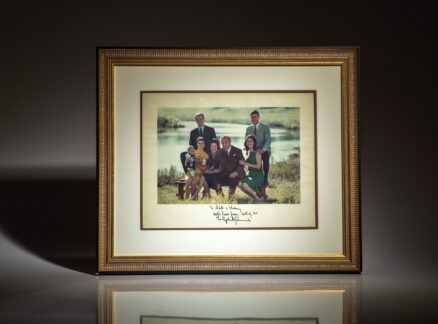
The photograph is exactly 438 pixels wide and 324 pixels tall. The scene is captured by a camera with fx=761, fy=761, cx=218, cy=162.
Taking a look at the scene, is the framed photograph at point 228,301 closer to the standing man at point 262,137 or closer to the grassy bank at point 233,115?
the standing man at point 262,137

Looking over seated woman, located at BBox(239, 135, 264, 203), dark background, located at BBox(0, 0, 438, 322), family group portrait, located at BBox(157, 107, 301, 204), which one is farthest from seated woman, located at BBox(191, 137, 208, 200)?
dark background, located at BBox(0, 0, 438, 322)

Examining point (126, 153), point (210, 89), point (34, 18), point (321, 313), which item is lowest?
point (321, 313)

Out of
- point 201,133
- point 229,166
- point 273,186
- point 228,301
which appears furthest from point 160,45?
point 228,301

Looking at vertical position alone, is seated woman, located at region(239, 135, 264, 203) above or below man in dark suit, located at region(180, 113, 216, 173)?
below

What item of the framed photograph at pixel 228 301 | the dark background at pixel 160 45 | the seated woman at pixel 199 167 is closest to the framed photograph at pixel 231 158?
the seated woman at pixel 199 167

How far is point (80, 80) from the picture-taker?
237 cm

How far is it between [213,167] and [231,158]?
6cm

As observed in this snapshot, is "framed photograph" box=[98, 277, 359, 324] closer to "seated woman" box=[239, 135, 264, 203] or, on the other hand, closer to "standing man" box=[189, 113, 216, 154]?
"seated woman" box=[239, 135, 264, 203]

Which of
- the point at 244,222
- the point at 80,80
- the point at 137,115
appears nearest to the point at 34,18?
the point at 80,80

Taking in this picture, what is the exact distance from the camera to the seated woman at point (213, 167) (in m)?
2.13

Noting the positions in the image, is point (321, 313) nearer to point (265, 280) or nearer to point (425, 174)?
point (265, 280)

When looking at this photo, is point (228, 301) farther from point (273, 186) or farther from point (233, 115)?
point (233, 115)

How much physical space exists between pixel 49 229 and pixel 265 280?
0.76 meters

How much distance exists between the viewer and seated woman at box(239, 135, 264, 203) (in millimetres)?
2131
